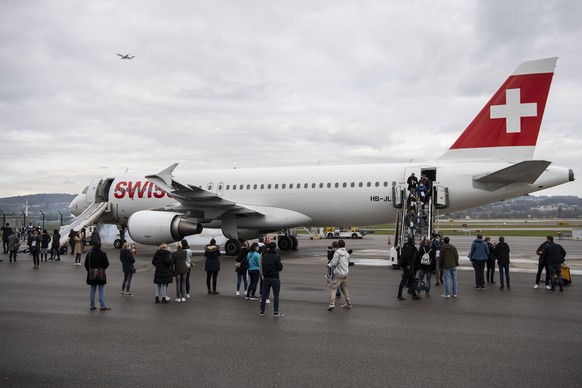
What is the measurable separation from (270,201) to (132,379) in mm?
18992

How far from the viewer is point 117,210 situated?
28.2m

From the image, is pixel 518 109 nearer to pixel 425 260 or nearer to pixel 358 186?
pixel 358 186

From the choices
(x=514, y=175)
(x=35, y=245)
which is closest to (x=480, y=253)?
(x=514, y=175)

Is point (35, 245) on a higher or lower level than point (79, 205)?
lower

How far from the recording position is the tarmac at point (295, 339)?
19.7 feet

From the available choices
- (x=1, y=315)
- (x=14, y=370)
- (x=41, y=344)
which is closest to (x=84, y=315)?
(x=1, y=315)

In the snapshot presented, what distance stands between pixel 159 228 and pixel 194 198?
2078 mm

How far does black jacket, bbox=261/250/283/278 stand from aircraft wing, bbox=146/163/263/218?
11.5 m

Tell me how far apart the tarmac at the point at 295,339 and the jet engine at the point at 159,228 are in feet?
28.8

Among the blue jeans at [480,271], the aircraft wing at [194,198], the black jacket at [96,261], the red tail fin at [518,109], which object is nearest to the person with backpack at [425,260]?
the blue jeans at [480,271]

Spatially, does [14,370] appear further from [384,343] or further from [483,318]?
[483,318]

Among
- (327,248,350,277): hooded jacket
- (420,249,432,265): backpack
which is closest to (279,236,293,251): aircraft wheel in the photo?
(420,249,432,265): backpack

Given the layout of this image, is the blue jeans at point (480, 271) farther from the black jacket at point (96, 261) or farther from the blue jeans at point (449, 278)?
the black jacket at point (96, 261)

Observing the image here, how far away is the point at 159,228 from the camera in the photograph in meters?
22.3
